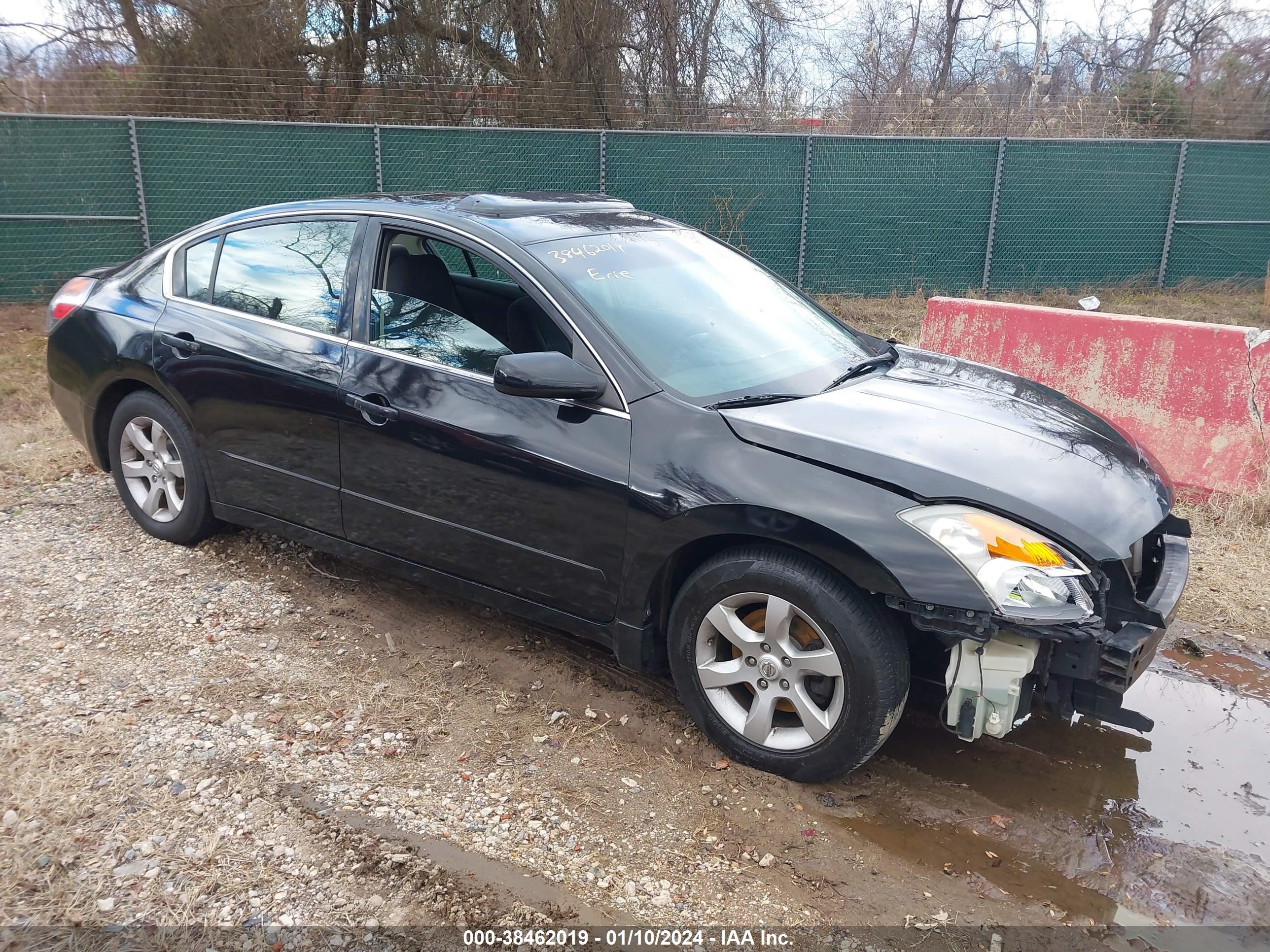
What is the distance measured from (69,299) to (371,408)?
235 cm

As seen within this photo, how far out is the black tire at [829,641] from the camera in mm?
2750

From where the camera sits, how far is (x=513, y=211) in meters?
3.86

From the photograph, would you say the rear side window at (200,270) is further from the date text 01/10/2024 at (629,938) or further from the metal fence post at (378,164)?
the metal fence post at (378,164)

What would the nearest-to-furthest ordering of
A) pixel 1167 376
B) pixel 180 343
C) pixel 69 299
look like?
pixel 180 343, pixel 69 299, pixel 1167 376

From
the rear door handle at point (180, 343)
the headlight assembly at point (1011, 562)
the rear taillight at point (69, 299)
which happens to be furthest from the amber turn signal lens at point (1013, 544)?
the rear taillight at point (69, 299)

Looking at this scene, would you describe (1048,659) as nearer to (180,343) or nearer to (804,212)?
(180,343)

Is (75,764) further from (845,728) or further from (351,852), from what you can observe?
(845,728)

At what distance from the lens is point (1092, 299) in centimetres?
1050

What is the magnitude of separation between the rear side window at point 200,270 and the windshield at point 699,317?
5.81 feet

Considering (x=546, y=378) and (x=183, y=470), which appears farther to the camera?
(x=183, y=470)

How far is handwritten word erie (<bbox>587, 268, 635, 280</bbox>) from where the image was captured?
3.50 metres

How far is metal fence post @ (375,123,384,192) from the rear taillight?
6534 mm

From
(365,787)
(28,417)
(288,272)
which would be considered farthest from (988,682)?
(28,417)

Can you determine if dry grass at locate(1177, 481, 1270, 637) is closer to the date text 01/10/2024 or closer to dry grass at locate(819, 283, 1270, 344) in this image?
the date text 01/10/2024
